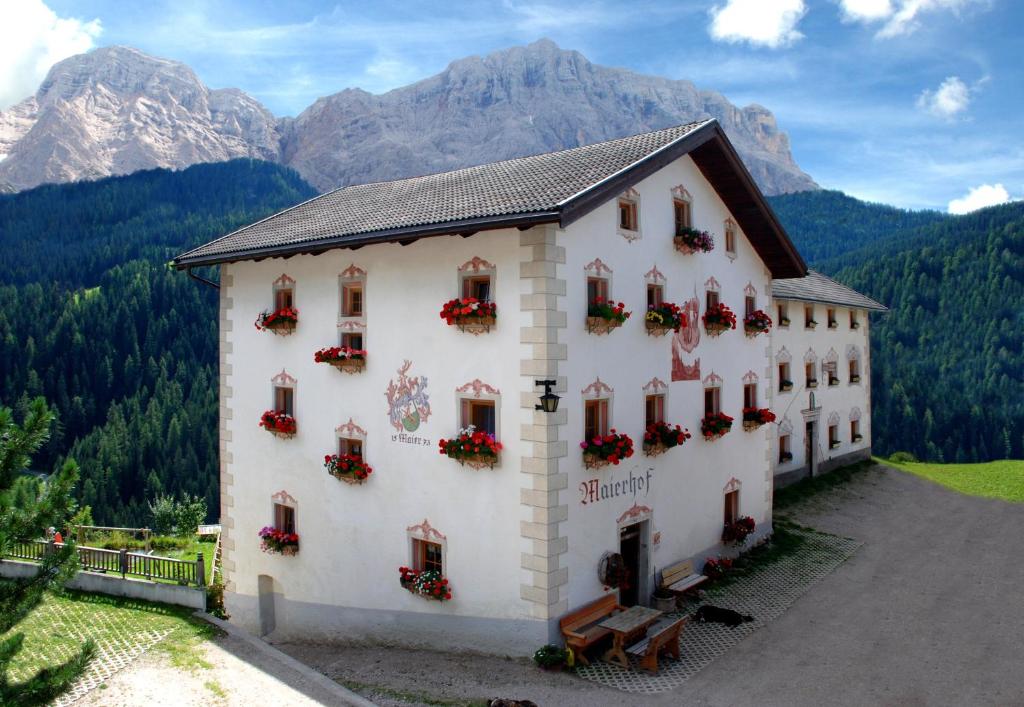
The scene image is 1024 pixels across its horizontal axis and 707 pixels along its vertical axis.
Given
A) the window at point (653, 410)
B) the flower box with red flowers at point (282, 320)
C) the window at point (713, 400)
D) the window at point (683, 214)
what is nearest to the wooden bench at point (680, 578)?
the window at point (653, 410)

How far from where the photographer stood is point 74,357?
117938mm

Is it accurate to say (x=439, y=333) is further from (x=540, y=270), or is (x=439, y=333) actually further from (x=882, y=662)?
(x=882, y=662)

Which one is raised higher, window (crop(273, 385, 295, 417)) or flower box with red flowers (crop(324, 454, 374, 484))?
window (crop(273, 385, 295, 417))

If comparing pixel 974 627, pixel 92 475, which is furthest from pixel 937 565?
pixel 92 475

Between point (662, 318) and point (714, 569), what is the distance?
6857 millimetres

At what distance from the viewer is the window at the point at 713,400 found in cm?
1932

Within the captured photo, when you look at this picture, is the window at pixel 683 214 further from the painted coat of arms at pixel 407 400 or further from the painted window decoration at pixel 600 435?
the painted coat of arms at pixel 407 400

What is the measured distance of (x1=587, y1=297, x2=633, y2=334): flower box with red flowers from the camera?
48.4 ft

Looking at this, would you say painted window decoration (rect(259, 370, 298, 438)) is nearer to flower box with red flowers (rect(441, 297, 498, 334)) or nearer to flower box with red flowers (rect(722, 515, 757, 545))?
flower box with red flowers (rect(441, 297, 498, 334))

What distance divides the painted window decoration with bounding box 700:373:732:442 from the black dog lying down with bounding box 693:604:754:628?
410cm

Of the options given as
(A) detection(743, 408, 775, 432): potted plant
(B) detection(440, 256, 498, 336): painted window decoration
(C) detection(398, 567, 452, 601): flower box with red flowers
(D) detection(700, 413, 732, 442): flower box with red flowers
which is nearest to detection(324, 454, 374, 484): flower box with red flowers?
(C) detection(398, 567, 452, 601): flower box with red flowers

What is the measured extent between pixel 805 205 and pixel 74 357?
152916 mm

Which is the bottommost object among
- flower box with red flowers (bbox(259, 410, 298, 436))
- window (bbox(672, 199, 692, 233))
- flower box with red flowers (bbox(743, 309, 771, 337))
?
flower box with red flowers (bbox(259, 410, 298, 436))

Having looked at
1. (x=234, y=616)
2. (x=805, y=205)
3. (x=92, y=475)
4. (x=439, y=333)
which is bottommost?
(x=92, y=475)
